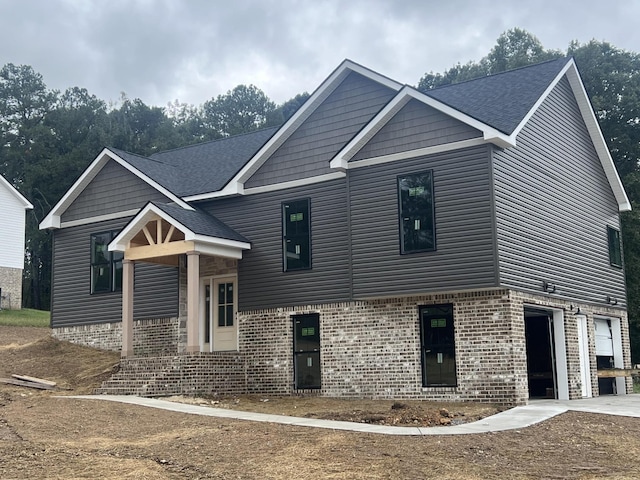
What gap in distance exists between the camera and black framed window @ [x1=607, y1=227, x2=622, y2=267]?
72.7 feet

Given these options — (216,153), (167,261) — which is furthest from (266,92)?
(167,261)

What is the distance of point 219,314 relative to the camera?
2045 centimetres

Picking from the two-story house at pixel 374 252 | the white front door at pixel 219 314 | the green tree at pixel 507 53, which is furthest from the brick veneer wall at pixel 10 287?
the green tree at pixel 507 53

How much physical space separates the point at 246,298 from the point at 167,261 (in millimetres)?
2430

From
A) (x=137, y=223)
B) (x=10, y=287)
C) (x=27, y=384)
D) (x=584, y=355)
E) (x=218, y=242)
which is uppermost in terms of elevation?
(x=10, y=287)

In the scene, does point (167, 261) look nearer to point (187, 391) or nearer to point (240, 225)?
point (240, 225)

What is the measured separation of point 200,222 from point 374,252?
4.72 m

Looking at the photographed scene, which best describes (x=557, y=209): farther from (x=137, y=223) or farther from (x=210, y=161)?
(x=210, y=161)

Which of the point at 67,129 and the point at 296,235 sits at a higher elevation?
the point at 67,129

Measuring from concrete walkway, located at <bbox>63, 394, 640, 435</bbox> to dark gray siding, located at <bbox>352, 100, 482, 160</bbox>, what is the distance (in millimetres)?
5647

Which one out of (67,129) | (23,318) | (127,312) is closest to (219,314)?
(127,312)

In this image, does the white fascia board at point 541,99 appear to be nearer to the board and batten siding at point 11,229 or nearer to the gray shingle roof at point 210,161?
the gray shingle roof at point 210,161

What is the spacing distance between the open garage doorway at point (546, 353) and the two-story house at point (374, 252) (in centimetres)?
5

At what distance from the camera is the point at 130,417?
43.6 feet
